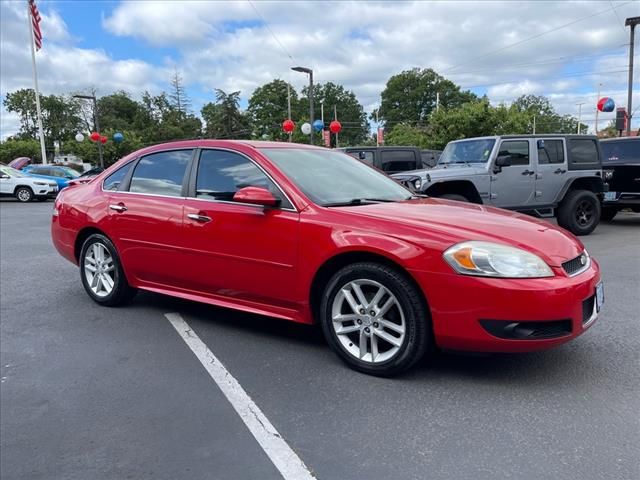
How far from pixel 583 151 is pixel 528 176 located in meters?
1.47

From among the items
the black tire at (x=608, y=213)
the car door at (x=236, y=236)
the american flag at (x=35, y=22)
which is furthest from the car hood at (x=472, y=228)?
the american flag at (x=35, y=22)

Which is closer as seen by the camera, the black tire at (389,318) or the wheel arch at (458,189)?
the black tire at (389,318)

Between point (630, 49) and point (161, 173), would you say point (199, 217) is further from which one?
point (630, 49)

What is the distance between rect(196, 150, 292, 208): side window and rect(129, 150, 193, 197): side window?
0.75 ft

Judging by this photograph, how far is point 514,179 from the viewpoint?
9.45 m

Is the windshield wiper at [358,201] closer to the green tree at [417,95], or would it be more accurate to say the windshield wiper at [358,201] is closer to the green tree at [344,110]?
the green tree at [417,95]

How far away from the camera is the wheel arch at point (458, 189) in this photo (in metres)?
8.94

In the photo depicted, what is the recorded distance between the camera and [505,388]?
319cm

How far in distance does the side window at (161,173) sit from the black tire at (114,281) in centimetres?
60

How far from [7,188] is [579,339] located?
23.0 metres

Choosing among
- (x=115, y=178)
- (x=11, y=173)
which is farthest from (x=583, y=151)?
(x=11, y=173)

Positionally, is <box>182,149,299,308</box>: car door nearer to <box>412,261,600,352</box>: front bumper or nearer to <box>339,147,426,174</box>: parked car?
<box>412,261,600,352</box>: front bumper

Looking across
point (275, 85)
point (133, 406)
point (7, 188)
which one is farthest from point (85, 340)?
point (275, 85)

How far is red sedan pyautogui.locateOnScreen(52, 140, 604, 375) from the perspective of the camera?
3062 millimetres
